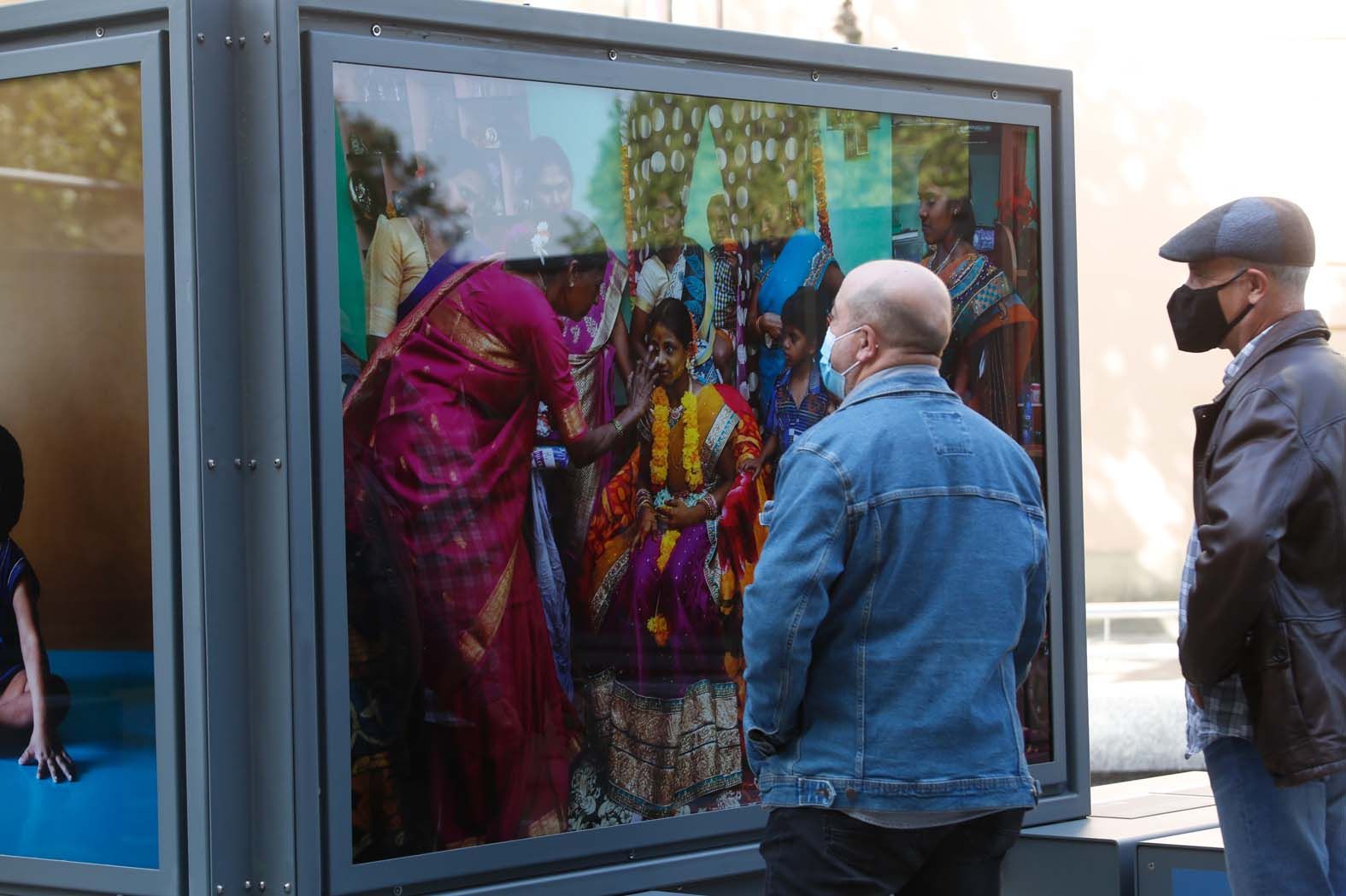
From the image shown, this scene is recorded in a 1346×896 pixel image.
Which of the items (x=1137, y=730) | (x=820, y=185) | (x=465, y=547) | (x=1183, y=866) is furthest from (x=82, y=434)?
(x=1137, y=730)

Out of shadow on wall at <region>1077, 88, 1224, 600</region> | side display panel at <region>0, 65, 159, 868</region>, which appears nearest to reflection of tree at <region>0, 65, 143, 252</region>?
side display panel at <region>0, 65, 159, 868</region>

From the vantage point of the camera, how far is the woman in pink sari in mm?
3613

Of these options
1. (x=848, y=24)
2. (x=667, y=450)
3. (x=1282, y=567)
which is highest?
(x=848, y=24)

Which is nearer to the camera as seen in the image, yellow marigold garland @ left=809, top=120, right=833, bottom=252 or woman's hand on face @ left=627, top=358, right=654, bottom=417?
woman's hand on face @ left=627, top=358, right=654, bottom=417

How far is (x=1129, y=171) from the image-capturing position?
973 cm

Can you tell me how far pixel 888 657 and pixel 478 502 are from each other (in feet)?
4.46

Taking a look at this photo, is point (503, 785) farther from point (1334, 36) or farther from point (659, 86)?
point (1334, 36)

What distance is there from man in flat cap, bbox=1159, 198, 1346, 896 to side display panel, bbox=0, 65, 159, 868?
2429 millimetres

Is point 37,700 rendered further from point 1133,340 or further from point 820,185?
point 1133,340

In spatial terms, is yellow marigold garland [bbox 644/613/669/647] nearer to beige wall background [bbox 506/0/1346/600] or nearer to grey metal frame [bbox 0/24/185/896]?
grey metal frame [bbox 0/24/185/896]

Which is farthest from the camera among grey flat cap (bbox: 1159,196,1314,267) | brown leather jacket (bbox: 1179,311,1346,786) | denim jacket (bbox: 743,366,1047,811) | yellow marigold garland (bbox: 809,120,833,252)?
yellow marigold garland (bbox: 809,120,833,252)

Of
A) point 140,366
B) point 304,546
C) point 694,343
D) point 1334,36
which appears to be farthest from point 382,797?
point 1334,36

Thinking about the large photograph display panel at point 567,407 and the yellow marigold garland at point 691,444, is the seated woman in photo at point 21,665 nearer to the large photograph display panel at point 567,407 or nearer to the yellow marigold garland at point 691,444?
the large photograph display panel at point 567,407

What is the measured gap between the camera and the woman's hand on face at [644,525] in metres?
4.00
